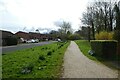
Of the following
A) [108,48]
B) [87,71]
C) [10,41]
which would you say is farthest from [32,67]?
[10,41]

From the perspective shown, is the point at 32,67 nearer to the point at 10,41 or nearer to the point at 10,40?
the point at 10,41

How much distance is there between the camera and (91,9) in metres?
52.9

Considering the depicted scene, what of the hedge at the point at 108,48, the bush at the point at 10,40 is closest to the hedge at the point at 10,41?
the bush at the point at 10,40

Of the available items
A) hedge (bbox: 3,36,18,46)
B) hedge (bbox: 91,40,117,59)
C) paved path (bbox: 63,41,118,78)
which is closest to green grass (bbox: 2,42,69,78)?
paved path (bbox: 63,41,118,78)

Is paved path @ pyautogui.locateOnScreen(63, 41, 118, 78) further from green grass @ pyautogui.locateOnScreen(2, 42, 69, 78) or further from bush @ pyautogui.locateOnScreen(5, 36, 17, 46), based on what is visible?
bush @ pyautogui.locateOnScreen(5, 36, 17, 46)

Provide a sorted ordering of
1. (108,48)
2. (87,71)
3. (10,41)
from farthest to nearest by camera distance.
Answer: (10,41), (108,48), (87,71)

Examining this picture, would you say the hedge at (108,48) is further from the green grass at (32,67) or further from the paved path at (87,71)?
the paved path at (87,71)

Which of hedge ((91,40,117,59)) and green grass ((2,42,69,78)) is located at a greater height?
hedge ((91,40,117,59))

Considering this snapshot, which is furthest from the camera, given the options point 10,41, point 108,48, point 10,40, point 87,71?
point 10,40

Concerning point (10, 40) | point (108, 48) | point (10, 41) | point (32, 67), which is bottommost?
point (32, 67)

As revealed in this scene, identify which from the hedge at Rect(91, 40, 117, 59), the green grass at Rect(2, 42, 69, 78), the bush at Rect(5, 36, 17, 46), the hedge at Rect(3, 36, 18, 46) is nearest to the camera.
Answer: the green grass at Rect(2, 42, 69, 78)

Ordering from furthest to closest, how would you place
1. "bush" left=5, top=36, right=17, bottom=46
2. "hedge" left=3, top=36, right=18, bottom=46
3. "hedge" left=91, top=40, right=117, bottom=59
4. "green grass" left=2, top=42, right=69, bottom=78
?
1. "bush" left=5, top=36, right=17, bottom=46
2. "hedge" left=3, top=36, right=18, bottom=46
3. "hedge" left=91, top=40, right=117, bottom=59
4. "green grass" left=2, top=42, right=69, bottom=78

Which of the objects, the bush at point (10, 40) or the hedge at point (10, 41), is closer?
the hedge at point (10, 41)

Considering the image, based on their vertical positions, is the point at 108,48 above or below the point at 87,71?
above
